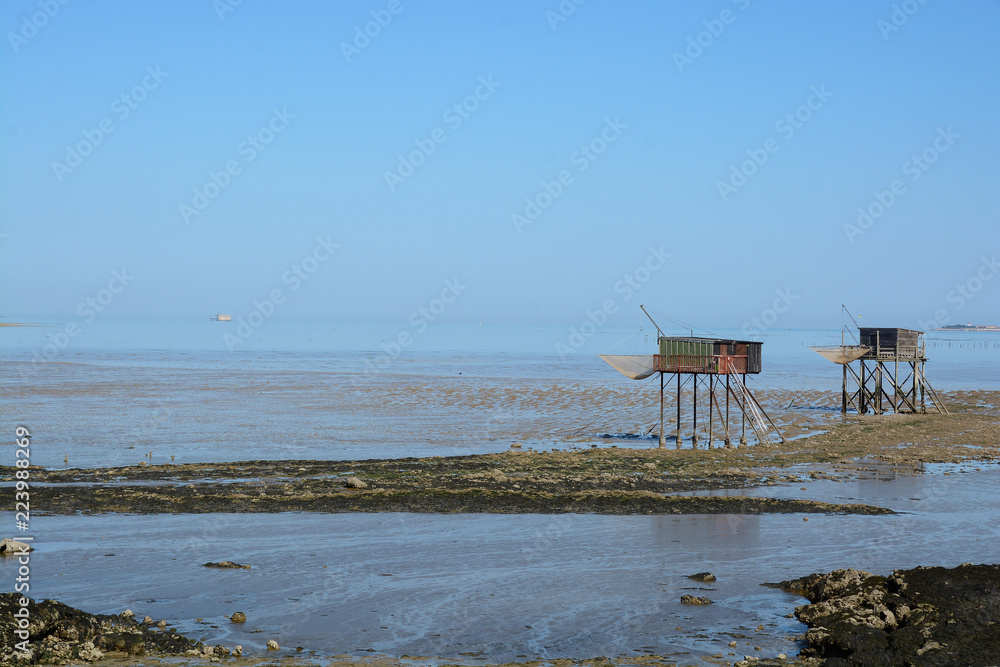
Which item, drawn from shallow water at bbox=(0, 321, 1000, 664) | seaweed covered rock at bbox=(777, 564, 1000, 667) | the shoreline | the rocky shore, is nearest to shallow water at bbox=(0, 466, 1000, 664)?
shallow water at bbox=(0, 321, 1000, 664)

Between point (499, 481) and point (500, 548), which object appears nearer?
point (500, 548)

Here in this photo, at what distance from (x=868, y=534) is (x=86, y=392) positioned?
52.0m

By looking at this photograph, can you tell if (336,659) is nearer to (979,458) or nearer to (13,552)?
(13,552)

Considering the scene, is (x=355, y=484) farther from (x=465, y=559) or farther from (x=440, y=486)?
(x=465, y=559)

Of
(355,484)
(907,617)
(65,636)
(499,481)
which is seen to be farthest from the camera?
(499,481)

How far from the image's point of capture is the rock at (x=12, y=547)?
61.0 ft

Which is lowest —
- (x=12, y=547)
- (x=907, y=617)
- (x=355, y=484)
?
(x=12, y=547)

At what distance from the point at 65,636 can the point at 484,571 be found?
8158 millimetres

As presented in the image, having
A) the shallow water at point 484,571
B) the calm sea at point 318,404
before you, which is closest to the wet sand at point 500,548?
the shallow water at point 484,571

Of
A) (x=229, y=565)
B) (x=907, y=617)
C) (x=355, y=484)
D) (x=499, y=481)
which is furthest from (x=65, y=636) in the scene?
(x=499, y=481)

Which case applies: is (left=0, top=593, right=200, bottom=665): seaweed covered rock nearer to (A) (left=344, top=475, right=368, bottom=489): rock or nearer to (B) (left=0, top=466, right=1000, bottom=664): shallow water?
(B) (left=0, top=466, right=1000, bottom=664): shallow water

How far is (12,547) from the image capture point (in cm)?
1866

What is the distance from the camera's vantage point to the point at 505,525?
22.8m

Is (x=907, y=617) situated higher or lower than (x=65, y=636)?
higher
